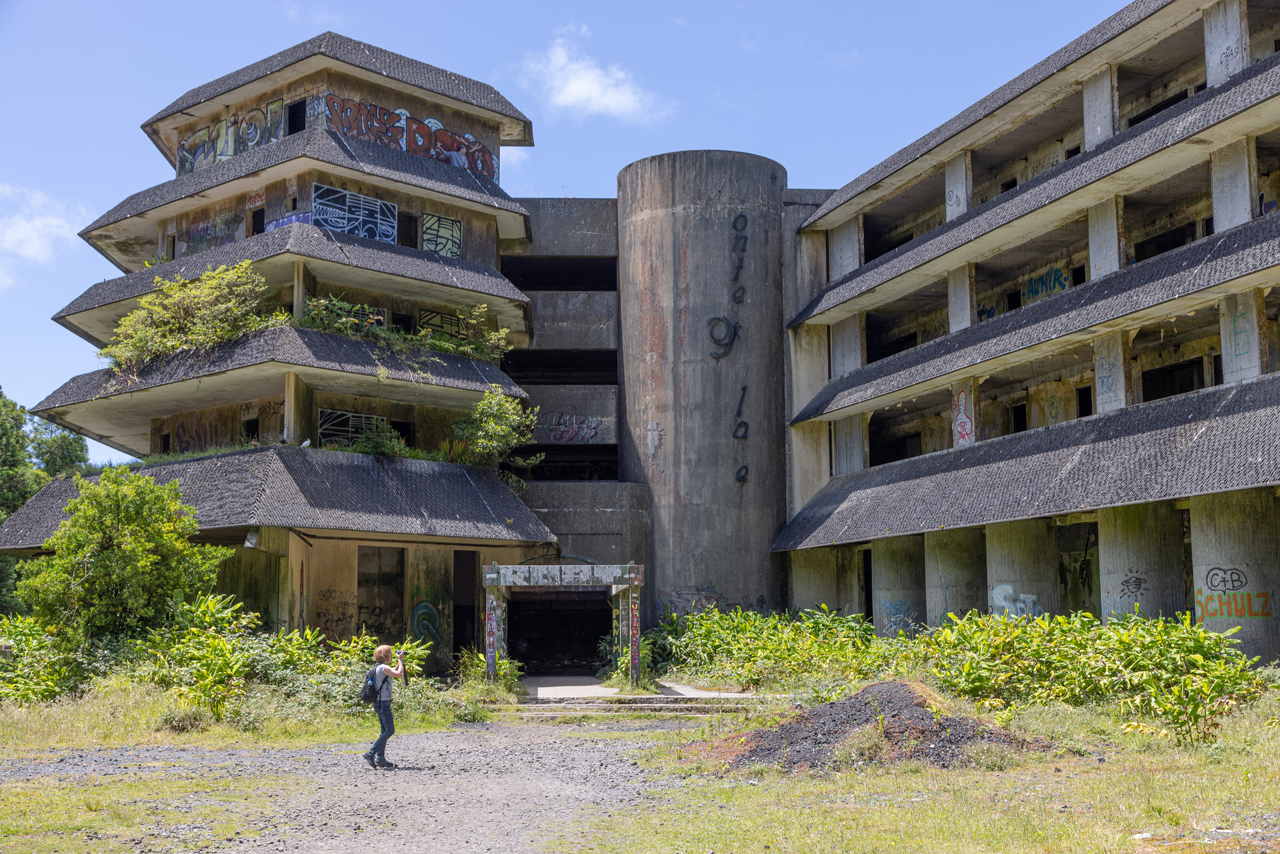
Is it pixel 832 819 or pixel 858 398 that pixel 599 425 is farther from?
pixel 832 819

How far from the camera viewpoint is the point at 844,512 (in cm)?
2909

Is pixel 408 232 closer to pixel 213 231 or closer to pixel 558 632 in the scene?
pixel 213 231

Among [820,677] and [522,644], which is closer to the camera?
[820,677]

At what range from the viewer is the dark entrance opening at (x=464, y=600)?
29.8m

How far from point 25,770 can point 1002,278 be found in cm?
2443

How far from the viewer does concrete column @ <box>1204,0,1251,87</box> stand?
20359mm

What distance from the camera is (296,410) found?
87.0ft

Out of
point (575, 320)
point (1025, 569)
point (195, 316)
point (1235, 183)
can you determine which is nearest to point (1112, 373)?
point (1235, 183)

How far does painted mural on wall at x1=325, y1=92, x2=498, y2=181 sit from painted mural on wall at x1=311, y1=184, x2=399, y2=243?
5.98ft

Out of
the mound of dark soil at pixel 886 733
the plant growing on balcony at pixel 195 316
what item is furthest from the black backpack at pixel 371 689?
the plant growing on balcony at pixel 195 316

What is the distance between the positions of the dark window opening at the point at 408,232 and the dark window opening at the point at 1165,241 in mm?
18312

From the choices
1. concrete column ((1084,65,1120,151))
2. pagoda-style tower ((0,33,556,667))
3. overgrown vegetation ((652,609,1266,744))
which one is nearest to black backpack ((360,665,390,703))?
overgrown vegetation ((652,609,1266,744))

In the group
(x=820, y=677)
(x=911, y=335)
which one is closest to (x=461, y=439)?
(x=820, y=677)

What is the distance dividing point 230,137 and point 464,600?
569 inches
